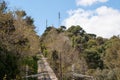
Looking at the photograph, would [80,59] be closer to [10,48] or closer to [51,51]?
[51,51]

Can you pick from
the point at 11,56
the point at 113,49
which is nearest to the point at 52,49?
the point at 113,49

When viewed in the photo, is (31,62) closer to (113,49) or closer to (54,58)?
(54,58)

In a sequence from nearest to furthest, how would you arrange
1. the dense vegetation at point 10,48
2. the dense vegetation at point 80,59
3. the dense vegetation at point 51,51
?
1. the dense vegetation at point 10,48
2. the dense vegetation at point 51,51
3. the dense vegetation at point 80,59

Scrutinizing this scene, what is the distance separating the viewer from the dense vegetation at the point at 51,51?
19.9 meters

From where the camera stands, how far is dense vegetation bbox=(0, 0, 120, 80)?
19922mm

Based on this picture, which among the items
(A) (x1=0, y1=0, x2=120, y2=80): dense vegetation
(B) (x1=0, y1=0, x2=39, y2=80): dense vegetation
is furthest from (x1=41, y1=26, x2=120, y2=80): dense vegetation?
(B) (x1=0, y1=0, x2=39, y2=80): dense vegetation

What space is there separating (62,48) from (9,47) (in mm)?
14563

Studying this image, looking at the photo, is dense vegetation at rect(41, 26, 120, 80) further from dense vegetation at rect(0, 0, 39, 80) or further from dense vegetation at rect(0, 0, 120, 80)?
dense vegetation at rect(0, 0, 39, 80)

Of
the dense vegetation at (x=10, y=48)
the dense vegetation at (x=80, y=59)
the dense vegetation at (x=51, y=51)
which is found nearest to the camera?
the dense vegetation at (x=10, y=48)

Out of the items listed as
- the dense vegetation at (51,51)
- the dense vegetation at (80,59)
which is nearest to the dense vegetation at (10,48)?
the dense vegetation at (51,51)

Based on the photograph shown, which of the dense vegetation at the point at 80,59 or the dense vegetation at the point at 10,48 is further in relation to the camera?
the dense vegetation at the point at 80,59

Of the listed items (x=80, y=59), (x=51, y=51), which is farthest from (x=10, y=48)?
(x=80, y=59)

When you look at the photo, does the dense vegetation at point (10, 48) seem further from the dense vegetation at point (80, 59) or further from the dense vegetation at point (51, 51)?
the dense vegetation at point (80, 59)

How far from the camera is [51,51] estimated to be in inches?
1380
